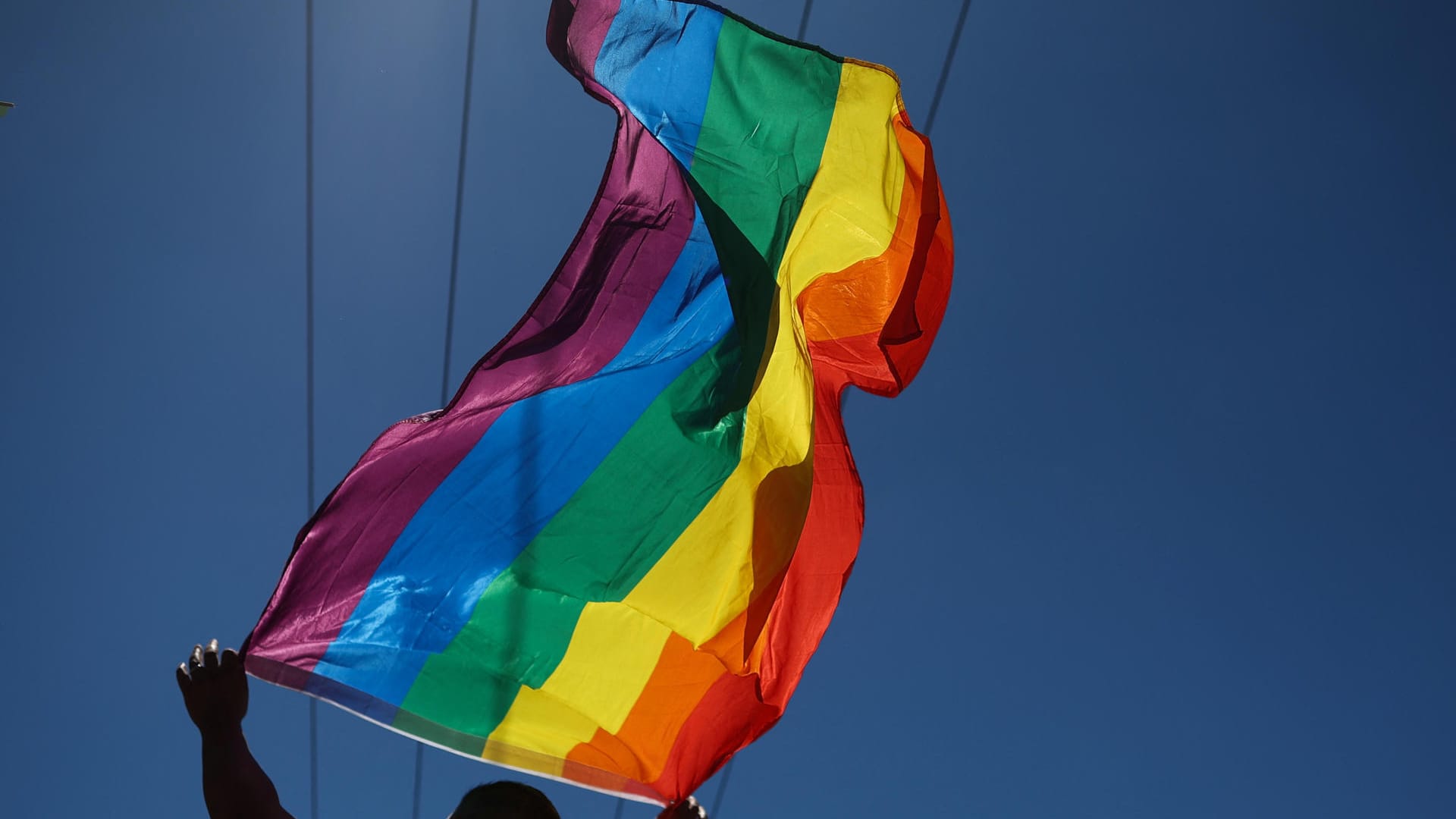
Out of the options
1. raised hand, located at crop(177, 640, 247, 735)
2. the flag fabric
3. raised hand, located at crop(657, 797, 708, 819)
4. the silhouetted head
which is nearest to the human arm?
raised hand, located at crop(177, 640, 247, 735)

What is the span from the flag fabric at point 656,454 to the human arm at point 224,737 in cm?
81

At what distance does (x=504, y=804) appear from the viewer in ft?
4.94

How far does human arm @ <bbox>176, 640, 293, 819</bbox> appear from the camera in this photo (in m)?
1.71

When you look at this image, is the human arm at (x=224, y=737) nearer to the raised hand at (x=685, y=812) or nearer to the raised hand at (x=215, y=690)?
the raised hand at (x=215, y=690)

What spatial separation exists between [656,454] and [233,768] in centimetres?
177

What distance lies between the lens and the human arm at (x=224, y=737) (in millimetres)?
1715

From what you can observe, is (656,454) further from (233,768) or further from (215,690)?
(233,768)

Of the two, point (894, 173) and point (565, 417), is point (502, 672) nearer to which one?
point (565, 417)

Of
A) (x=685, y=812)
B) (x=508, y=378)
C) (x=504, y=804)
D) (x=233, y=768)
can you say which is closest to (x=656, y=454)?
(x=508, y=378)

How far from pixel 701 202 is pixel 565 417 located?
2.62ft

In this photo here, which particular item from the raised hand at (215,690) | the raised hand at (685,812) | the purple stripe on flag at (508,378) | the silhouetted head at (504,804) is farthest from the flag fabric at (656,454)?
the silhouetted head at (504,804)

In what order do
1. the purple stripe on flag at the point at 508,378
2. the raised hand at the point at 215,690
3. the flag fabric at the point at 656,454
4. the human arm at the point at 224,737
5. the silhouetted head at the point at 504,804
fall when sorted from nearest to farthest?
the silhouetted head at the point at 504,804 < the human arm at the point at 224,737 < the raised hand at the point at 215,690 < the purple stripe on flag at the point at 508,378 < the flag fabric at the point at 656,454

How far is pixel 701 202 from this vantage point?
3516 mm

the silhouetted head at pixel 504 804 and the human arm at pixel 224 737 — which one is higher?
the silhouetted head at pixel 504 804
